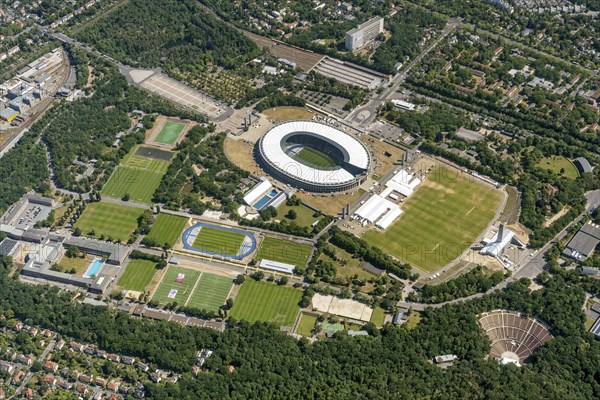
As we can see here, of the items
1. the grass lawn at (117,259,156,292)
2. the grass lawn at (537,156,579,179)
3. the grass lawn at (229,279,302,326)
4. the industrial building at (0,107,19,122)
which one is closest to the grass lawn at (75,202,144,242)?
the grass lawn at (117,259,156,292)

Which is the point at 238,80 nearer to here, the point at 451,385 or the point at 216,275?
the point at 216,275

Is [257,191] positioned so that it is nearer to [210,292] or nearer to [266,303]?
[210,292]

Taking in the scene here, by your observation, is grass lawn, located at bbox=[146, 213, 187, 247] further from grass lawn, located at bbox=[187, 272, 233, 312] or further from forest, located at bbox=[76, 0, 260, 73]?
forest, located at bbox=[76, 0, 260, 73]

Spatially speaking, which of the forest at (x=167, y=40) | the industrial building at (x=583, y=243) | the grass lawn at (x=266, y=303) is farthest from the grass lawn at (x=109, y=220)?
the industrial building at (x=583, y=243)

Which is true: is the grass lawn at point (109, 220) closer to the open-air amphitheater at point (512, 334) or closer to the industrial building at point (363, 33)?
the open-air amphitheater at point (512, 334)

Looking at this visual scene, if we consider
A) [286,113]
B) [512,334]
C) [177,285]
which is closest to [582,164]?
[512,334]

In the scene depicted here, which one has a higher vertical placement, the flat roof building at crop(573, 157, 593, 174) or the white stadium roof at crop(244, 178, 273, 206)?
the flat roof building at crop(573, 157, 593, 174)

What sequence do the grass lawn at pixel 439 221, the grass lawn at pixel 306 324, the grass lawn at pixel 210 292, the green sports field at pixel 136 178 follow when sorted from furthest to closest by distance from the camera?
the green sports field at pixel 136 178 → the grass lawn at pixel 439 221 → the grass lawn at pixel 210 292 → the grass lawn at pixel 306 324
